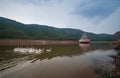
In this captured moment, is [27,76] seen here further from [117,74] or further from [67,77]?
[117,74]

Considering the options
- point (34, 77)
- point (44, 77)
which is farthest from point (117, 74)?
point (34, 77)

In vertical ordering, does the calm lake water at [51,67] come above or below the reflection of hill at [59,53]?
above

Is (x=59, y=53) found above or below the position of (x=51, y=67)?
below

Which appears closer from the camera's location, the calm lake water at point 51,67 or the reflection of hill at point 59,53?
the calm lake water at point 51,67

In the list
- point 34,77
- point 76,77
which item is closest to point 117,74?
point 76,77

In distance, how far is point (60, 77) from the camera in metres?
10.8

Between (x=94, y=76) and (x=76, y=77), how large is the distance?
6.06 ft

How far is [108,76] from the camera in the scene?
10.7 m

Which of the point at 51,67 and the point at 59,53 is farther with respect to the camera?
the point at 59,53

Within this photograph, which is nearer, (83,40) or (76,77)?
(76,77)

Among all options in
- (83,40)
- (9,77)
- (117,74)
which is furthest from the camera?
(83,40)

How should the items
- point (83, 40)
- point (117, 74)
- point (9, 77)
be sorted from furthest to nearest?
point (83, 40)
point (117, 74)
point (9, 77)

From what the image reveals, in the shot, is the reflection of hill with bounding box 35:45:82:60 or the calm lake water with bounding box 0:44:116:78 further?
the reflection of hill with bounding box 35:45:82:60

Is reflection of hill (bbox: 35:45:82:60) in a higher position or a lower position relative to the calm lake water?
lower
